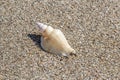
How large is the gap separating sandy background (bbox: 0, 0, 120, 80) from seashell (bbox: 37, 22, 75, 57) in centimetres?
6

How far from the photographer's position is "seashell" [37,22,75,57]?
113 inches

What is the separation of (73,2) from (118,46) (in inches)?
28.3

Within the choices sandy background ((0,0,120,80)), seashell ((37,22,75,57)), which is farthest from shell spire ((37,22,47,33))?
sandy background ((0,0,120,80))

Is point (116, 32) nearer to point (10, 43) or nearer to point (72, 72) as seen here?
point (72, 72)

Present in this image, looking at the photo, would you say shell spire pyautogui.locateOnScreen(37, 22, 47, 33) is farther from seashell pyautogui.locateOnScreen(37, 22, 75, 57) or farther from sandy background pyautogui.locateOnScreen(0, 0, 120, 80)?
sandy background pyautogui.locateOnScreen(0, 0, 120, 80)

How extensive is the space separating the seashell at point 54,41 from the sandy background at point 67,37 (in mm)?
55

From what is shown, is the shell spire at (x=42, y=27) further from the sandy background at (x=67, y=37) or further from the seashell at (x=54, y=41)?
the sandy background at (x=67, y=37)

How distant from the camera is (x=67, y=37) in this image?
303 cm

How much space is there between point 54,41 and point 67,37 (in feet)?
0.54

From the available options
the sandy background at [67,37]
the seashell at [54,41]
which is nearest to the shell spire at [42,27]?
the seashell at [54,41]

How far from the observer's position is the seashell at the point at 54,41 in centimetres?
288

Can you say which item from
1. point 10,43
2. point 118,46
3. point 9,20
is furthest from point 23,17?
point 118,46

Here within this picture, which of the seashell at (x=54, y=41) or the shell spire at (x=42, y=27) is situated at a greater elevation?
the shell spire at (x=42, y=27)

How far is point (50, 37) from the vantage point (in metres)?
2.95
